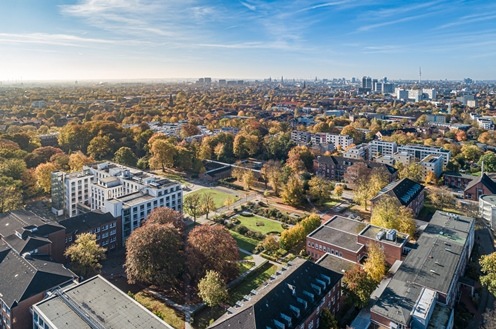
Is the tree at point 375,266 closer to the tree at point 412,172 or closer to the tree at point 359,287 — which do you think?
the tree at point 359,287

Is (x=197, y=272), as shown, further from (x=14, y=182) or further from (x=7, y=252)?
(x=14, y=182)

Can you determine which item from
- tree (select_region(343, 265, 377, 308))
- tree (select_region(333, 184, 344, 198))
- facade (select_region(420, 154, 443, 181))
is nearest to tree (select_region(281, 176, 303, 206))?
tree (select_region(333, 184, 344, 198))

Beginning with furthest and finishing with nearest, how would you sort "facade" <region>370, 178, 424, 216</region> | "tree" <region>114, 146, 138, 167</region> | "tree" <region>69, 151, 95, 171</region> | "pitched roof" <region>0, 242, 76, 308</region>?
1. "tree" <region>114, 146, 138, 167</region>
2. "tree" <region>69, 151, 95, 171</region>
3. "facade" <region>370, 178, 424, 216</region>
4. "pitched roof" <region>0, 242, 76, 308</region>

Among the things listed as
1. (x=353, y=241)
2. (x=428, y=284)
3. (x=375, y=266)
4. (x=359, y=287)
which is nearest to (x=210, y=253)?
(x=359, y=287)

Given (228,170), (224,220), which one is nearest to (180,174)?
(228,170)

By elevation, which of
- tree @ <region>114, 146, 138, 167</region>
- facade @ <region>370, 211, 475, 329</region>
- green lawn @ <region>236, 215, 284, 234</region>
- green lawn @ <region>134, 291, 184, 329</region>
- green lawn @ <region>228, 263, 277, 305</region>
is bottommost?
green lawn @ <region>134, 291, 184, 329</region>

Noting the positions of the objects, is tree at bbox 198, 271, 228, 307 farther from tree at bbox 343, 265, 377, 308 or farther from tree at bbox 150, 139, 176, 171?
tree at bbox 150, 139, 176, 171

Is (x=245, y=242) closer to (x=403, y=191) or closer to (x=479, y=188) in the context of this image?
(x=403, y=191)

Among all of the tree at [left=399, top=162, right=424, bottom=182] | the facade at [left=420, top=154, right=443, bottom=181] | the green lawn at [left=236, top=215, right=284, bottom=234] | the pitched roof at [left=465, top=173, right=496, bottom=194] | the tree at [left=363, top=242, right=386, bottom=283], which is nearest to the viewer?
the tree at [left=363, top=242, right=386, bottom=283]
